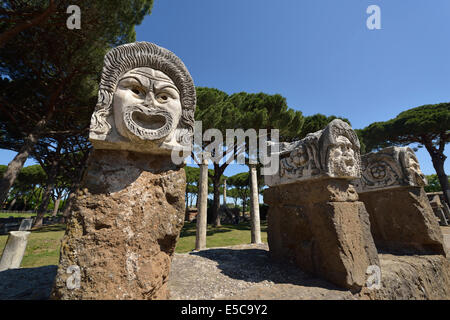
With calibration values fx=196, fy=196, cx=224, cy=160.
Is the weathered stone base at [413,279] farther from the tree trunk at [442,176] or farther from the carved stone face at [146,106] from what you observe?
the tree trunk at [442,176]

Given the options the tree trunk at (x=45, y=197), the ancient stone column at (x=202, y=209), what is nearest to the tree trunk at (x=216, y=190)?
the ancient stone column at (x=202, y=209)

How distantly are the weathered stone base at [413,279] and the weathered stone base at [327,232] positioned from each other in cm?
26

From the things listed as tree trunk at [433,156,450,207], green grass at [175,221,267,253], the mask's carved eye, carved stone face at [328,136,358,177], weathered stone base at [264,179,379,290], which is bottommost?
green grass at [175,221,267,253]

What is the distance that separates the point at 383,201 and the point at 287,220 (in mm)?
2097

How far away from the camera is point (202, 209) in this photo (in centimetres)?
624

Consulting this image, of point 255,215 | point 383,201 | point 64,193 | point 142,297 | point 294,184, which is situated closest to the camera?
point 142,297

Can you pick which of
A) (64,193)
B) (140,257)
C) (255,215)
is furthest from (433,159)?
(64,193)

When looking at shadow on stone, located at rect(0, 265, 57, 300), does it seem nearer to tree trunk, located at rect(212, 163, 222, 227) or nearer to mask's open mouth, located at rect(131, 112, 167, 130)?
mask's open mouth, located at rect(131, 112, 167, 130)

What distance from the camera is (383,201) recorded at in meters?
3.71

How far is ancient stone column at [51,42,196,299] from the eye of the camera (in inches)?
64.0

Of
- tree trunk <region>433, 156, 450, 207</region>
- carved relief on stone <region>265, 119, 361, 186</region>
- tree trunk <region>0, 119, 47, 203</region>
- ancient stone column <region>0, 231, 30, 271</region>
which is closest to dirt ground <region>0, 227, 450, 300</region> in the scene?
ancient stone column <region>0, 231, 30, 271</region>

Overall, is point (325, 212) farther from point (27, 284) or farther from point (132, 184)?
point (27, 284)

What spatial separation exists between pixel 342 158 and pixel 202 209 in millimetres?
4545
